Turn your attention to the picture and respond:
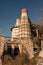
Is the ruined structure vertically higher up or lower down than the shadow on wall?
higher up

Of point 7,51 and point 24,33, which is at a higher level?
point 24,33

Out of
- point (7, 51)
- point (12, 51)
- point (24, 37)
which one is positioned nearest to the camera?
point (7, 51)

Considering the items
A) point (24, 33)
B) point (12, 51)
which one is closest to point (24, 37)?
point (24, 33)

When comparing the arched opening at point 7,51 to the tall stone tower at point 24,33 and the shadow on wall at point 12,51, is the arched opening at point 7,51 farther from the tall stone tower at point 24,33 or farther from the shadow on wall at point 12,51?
the tall stone tower at point 24,33

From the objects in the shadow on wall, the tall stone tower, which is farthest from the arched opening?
the tall stone tower

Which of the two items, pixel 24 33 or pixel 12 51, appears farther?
pixel 24 33

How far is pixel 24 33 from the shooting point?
31.6 m

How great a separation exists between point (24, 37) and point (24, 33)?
0.50 meters

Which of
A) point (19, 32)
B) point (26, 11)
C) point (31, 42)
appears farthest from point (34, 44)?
point (26, 11)

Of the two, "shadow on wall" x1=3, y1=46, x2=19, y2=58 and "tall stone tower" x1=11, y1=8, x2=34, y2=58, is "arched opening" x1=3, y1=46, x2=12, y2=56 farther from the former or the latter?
"tall stone tower" x1=11, y1=8, x2=34, y2=58

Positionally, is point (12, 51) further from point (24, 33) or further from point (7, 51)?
point (24, 33)

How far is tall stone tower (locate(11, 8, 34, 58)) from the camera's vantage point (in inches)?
1203

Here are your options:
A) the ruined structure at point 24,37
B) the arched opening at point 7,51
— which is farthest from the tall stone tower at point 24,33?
the arched opening at point 7,51

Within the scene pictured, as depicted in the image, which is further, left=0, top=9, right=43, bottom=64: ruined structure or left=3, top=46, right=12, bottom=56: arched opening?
left=0, top=9, right=43, bottom=64: ruined structure
